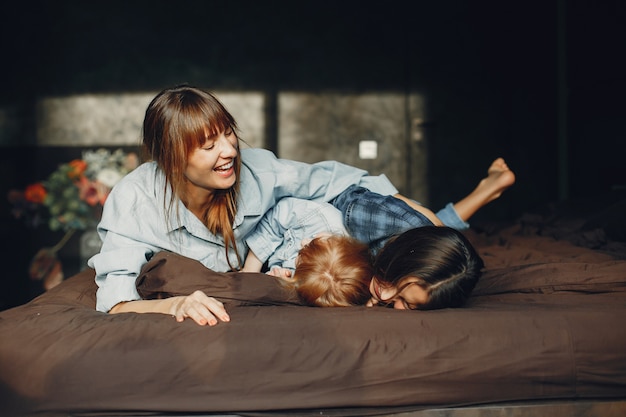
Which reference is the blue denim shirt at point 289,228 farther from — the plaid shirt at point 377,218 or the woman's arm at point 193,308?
the woman's arm at point 193,308

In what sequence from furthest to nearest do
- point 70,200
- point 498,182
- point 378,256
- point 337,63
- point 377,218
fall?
point 337,63
point 70,200
point 498,182
point 377,218
point 378,256

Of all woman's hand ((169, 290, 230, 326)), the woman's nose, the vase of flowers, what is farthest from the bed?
the vase of flowers

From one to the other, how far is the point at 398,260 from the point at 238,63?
2.75 metres

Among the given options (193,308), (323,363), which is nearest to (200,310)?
(193,308)

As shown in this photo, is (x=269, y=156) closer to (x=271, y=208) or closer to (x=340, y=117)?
(x=271, y=208)

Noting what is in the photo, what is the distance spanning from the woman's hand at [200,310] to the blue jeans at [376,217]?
658mm

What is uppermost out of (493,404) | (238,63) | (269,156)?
(238,63)

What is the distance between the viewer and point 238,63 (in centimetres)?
390

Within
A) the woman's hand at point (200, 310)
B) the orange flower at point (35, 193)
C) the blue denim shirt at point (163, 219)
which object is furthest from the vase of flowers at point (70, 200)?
the woman's hand at point (200, 310)

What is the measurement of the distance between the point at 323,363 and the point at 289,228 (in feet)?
2.45

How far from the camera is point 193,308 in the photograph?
4.30ft

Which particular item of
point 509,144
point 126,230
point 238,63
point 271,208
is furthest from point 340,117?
point 126,230

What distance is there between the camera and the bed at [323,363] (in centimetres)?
122

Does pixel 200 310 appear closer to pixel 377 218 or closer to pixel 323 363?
pixel 323 363
